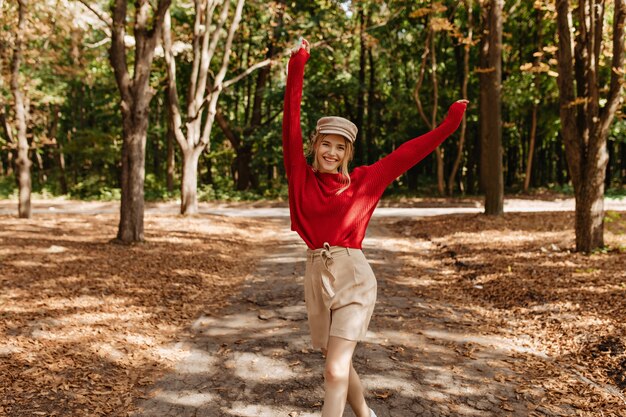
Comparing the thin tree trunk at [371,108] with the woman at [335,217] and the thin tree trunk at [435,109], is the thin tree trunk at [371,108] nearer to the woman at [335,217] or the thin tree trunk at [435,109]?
the thin tree trunk at [435,109]

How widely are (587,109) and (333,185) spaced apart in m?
7.03

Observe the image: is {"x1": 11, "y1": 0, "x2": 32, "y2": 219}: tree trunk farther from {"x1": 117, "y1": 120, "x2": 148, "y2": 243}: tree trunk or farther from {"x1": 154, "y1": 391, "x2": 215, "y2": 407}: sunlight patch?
{"x1": 154, "y1": 391, "x2": 215, "y2": 407}: sunlight patch

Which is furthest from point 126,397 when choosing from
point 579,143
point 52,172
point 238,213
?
point 52,172

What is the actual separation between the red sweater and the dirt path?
1.49m

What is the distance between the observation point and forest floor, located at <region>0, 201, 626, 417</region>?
3.93 metres

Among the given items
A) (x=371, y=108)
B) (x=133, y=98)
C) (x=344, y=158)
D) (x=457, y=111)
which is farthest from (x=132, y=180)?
(x=371, y=108)

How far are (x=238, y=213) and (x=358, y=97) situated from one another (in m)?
11.4

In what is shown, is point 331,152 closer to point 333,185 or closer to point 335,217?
point 333,185

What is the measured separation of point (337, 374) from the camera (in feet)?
9.50

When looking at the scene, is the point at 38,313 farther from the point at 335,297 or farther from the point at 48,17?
the point at 48,17

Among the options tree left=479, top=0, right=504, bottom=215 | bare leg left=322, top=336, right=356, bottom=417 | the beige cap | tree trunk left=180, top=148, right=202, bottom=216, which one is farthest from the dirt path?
tree trunk left=180, top=148, right=202, bottom=216

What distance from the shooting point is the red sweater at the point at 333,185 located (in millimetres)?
3021

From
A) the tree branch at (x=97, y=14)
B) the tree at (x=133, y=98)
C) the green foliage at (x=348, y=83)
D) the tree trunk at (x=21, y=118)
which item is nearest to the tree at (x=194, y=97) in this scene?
the green foliage at (x=348, y=83)

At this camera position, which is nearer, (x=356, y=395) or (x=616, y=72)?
(x=356, y=395)
